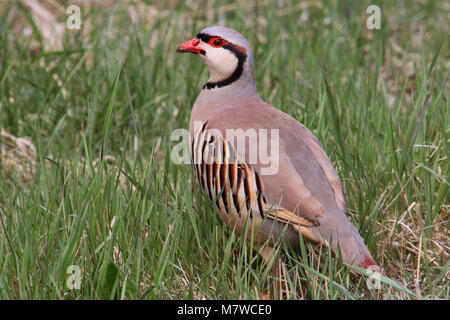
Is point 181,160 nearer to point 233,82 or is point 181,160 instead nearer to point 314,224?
point 233,82

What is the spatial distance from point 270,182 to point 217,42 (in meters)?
0.92

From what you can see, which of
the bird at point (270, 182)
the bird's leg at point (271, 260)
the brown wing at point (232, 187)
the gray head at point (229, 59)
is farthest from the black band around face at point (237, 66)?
the bird's leg at point (271, 260)

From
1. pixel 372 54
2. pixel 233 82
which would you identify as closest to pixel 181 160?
pixel 233 82

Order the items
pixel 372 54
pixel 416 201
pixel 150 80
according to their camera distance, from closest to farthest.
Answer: pixel 416 201 → pixel 150 80 → pixel 372 54

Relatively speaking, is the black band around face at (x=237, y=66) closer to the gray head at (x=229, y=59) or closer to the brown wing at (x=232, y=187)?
the gray head at (x=229, y=59)

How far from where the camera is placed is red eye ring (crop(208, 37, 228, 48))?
11.5ft

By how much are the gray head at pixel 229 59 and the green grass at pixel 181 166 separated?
14.5 inches

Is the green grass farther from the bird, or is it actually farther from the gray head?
the gray head

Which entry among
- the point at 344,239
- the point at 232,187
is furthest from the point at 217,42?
the point at 344,239

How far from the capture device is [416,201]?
11.4 ft

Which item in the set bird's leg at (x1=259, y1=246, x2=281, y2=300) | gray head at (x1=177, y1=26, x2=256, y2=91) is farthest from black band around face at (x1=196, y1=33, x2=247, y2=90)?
bird's leg at (x1=259, y1=246, x2=281, y2=300)

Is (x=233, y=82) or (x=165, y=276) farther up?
(x=233, y=82)

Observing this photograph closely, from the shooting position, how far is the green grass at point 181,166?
9.30 feet

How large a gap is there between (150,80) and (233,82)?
5.00ft
